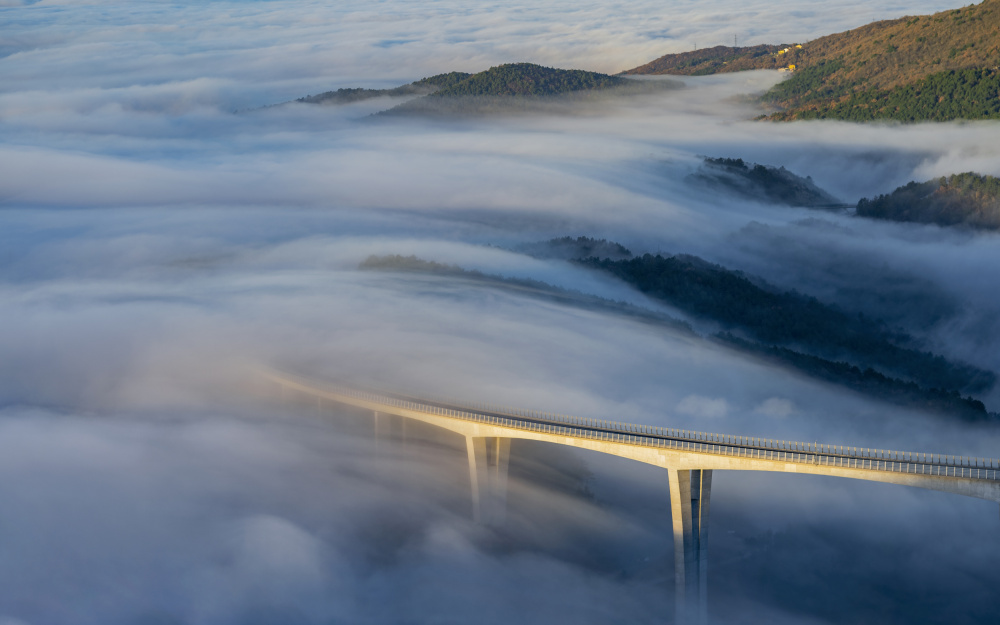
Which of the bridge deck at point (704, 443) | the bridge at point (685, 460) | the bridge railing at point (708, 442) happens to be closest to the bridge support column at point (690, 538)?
the bridge at point (685, 460)

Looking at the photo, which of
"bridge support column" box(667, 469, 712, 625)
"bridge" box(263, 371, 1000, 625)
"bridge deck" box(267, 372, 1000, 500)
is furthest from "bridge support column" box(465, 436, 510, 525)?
"bridge support column" box(667, 469, 712, 625)

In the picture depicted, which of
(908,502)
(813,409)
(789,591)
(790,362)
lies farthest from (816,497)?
(790,362)

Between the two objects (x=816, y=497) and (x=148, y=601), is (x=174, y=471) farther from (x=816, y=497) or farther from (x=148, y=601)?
(x=816, y=497)

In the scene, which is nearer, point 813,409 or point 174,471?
point 174,471

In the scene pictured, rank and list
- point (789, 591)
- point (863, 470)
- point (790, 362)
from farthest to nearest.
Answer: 1. point (790, 362)
2. point (789, 591)
3. point (863, 470)

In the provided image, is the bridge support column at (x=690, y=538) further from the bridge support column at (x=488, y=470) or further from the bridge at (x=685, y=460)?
the bridge support column at (x=488, y=470)

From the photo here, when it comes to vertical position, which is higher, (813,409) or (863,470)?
(863,470)
